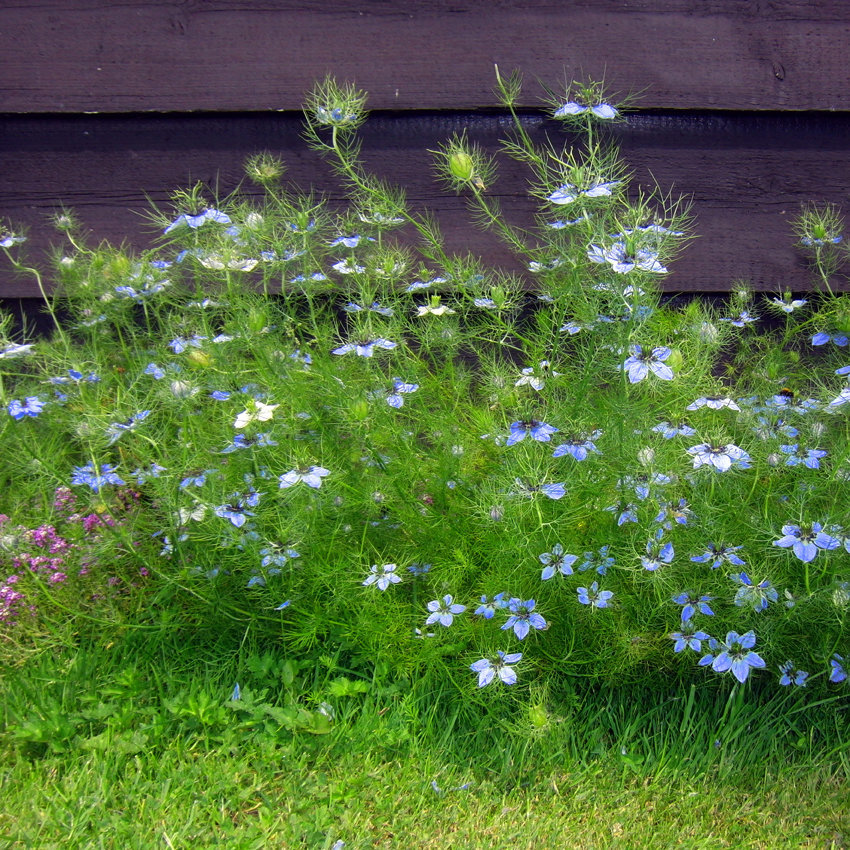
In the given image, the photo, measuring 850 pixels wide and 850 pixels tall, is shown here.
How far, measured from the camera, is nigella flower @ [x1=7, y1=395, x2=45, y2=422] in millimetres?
2082

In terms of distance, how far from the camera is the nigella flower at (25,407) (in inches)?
82.0

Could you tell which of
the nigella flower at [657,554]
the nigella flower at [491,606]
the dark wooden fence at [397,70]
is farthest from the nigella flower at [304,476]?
the dark wooden fence at [397,70]

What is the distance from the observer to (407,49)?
2865 mm

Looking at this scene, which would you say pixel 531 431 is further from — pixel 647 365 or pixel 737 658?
pixel 737 658

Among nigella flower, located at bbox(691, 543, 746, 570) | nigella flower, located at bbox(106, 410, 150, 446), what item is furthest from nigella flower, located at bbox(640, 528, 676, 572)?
nigella flower, located at bbox(106, 410, 150, 446)

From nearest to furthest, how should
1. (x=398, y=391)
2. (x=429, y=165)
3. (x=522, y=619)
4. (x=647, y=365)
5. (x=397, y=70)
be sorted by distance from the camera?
1. (x=647, y=365)
2. (x=522, y=619)
3. (x=398, y=391)
4. (x=397, y=70)
5. (x=429, y=165)

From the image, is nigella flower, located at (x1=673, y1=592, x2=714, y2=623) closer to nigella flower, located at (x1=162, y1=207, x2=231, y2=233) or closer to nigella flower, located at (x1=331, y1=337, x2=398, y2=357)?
nigella flower, located at (x1=331, y1=337, x2=398, y2=357)

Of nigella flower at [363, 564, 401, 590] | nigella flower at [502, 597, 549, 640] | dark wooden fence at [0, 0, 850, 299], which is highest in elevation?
dark wooden fence at [0, 0, 850, 299]

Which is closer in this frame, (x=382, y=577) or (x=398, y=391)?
(x=382, y=577)

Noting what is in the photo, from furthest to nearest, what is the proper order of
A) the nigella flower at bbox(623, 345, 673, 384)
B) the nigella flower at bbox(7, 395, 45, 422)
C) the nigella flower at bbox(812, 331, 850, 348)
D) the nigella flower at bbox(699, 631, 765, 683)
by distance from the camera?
1. the nigella flower at bbox(812, 331, 850, 348)
2. the nigella flower at bbox(7, 395, 45, 422)
3. the nigella flower at bbox(699, 631, 765, 683)
4. the nigella flower at bbox(623, 345, 673, 384)

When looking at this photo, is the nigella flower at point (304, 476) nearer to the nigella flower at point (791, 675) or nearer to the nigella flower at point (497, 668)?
the nigella flower at point (497, 668)

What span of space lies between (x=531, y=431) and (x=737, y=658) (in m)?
0.71

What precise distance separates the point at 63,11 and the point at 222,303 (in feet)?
4.78

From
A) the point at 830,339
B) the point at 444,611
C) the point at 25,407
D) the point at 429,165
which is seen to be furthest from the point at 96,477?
the point at 830,339
